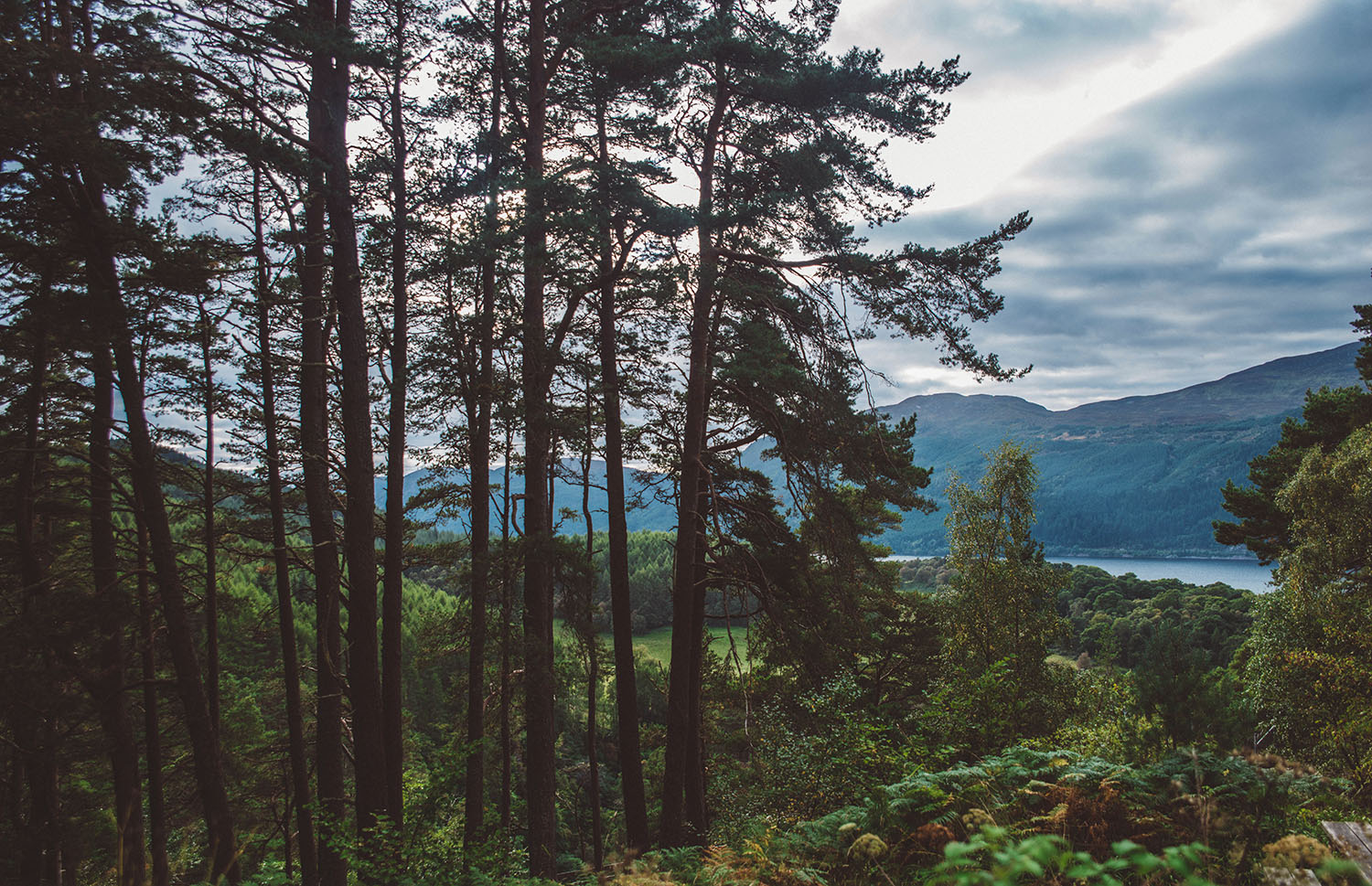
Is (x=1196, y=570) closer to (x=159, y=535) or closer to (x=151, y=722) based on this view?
(x=151, y=722)

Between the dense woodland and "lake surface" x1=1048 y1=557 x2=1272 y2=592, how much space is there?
78704mm

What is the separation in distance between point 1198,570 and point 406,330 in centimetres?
12137

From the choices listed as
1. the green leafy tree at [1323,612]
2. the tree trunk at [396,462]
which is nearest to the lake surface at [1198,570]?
the green leafy tree at [1323,612]

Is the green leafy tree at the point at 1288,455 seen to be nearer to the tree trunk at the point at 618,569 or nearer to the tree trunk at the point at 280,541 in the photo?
the tree trunk at the point at 618,569

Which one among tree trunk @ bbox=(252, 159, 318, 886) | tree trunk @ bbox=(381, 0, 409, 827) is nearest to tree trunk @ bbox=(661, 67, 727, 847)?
tree trunk @ bbox=(381, 0, 409, 827)

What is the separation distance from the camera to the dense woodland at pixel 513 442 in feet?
18.4

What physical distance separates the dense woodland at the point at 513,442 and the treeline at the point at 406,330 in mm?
59

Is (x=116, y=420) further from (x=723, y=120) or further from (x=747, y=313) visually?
(x=723, y=120)

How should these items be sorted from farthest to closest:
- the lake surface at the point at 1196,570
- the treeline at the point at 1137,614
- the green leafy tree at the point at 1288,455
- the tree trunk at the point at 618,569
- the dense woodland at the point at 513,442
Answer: the lake surface at the point at 1196,570 < the treeline at the point at 1137,614 < the green leafy tree at the point at 1288,455 < the tree trunk at the point at 618,569 < the dense woodland at the point at 513,442

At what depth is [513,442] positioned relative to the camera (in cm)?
1154

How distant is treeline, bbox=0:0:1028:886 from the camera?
6.39m

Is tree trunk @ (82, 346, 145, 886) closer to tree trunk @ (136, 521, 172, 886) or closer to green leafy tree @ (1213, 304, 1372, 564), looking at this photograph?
tree trunk @ (136, 521, 172, 886)

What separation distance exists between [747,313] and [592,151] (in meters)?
3.72

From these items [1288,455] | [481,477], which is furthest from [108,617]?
[1288,455]
